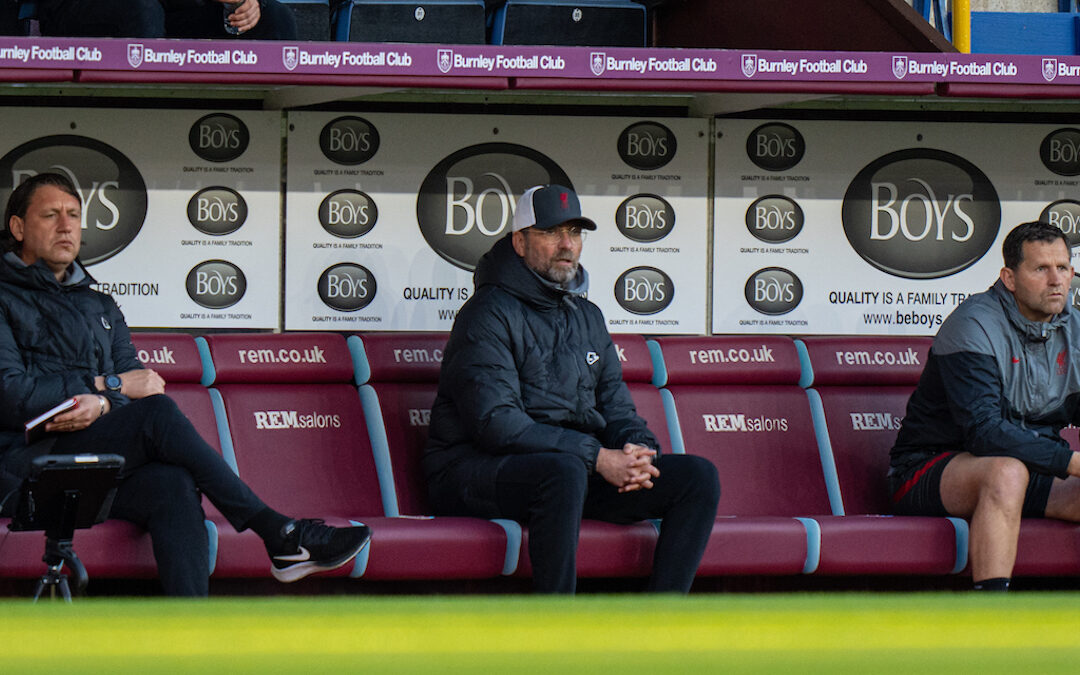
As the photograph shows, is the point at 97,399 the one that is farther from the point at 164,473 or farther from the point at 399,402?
the point at 399,402

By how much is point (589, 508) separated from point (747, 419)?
0.96 m

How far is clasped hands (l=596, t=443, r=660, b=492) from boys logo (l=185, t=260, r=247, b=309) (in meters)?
1.60

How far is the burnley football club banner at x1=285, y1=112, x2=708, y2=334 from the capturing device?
5.17 meters

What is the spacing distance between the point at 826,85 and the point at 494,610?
4197 millimetres

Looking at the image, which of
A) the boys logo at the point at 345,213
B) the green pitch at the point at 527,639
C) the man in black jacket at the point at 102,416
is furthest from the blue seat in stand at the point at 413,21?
the green pitch at the point at 527,639

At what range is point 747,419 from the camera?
5.11 meters

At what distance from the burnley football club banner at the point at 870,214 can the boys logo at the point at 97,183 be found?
208cm

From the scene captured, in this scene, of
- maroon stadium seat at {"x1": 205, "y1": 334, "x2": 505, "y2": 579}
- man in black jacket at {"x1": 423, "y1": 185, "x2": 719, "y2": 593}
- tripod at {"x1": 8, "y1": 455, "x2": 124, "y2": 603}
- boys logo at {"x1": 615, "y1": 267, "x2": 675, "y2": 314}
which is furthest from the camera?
boys logo at {"x1": 615, "y1": 267, "x2": 675, "y2": 314}

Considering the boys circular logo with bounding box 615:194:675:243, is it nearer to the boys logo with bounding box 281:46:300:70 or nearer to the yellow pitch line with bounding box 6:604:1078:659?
the boys logo with bounding box 281:46:300:70

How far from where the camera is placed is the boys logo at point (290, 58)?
457cm

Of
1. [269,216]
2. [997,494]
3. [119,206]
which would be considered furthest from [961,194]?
[119,206]

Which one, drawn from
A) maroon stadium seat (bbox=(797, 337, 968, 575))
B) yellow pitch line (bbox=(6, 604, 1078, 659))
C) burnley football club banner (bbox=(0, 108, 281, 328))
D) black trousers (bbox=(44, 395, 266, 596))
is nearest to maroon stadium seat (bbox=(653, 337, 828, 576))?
maroon stadium seat (bbox=(797, 337, 968, 575))

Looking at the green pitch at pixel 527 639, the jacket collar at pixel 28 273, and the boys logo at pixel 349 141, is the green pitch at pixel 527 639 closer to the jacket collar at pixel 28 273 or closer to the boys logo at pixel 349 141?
the jacket collar at pixel 28 273

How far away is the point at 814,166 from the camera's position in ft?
17.9
